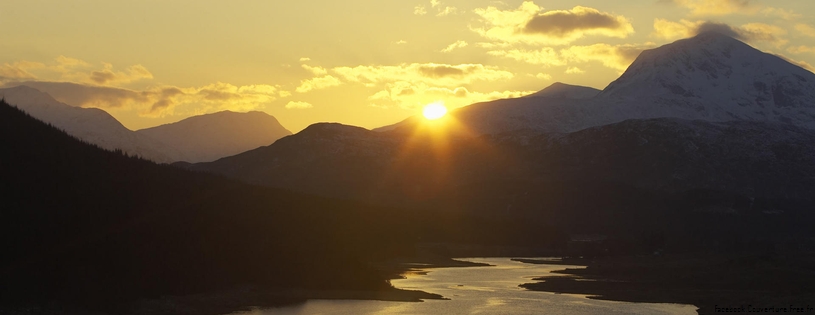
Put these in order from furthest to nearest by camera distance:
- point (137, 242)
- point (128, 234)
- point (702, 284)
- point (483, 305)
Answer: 1. point (702, 284)
2. point (128, 234)
3. point (137, 242)
4. point (483, 305)

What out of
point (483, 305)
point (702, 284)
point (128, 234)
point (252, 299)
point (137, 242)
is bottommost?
point (252, 299)

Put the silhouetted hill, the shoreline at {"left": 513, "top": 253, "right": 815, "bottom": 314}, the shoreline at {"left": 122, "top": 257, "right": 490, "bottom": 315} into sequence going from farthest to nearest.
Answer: the shoreline at {"left": 513, "top": 253, "right": 815, "bottom": 314} → the silhouetted hill → the shoreline at {"left": 122, "top": 257, "right": 490, "bottom": 315}

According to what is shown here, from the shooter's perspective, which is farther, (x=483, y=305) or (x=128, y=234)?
(x=128, y=234)

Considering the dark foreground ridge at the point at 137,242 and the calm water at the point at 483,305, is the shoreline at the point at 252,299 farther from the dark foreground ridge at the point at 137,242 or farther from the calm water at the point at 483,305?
the calm water at the point at 483,305

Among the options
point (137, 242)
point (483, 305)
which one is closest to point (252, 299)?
point (137, 242)

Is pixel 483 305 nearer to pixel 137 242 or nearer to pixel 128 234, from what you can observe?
pixel 137 242

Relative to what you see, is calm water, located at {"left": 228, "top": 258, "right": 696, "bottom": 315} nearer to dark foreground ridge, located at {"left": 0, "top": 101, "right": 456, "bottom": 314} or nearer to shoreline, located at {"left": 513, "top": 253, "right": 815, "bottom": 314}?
shoreline, located at {"left": 513, "top": 253, "right": 815, "bottom": 314}

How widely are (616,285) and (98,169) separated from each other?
7406 centimetres

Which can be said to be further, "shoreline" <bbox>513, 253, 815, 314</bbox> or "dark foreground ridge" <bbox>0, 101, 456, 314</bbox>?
"shoreline" <bbox>513, 253, 815, 314</bbox>

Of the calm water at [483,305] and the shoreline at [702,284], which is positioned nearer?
the calm water at [483,305]

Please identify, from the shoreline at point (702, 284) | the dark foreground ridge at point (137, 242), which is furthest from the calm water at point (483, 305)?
the dark foreground ridge at point (137, 242)

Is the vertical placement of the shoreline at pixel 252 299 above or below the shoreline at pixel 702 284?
below

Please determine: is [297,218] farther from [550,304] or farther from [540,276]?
[550,304]

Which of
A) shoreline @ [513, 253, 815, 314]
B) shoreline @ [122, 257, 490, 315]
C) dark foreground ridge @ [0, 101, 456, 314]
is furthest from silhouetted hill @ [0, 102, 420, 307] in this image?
shoreline @ [513, 253, 815, 314]
